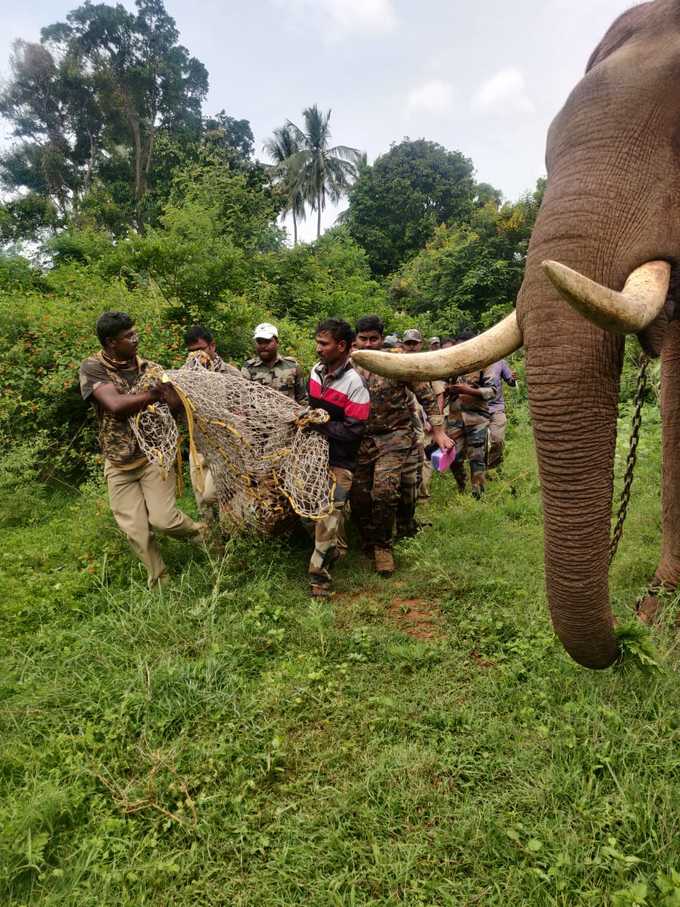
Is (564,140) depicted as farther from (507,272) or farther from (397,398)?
(507,272)

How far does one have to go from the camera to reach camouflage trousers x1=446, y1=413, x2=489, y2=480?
6.51 m

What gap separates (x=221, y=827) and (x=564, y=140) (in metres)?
3.06

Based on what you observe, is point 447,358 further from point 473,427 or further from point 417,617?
point 473,427

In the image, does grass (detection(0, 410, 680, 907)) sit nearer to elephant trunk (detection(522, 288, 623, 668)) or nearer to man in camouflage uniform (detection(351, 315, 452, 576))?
man in camouflage uniform (detection(351, 315, 452, 576))

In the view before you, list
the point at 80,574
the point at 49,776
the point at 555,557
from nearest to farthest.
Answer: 1. the point at 555,557
2. the point at 49,776
3. the point at 80,574

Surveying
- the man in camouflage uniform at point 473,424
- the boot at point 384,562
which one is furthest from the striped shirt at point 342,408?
the man in camouflage uniform at point 473,424

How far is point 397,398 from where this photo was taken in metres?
4.87

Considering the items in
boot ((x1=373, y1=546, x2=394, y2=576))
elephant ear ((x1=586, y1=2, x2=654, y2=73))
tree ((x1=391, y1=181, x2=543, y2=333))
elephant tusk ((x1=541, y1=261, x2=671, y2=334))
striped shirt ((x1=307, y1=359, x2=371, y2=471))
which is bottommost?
boot ((x1=373, y1=546, x2=394, y2=576))

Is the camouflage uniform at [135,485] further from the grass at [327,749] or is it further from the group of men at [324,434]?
the grass at [327,749]

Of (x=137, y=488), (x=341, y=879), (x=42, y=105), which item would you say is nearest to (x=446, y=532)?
(x=137, y=488)

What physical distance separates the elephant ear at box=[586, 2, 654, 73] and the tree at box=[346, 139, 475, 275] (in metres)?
28.3

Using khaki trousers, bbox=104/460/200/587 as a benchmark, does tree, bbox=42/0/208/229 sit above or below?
above

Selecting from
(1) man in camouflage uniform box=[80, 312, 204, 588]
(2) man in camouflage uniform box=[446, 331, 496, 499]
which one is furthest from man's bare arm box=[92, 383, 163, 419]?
(2) man in camouflage uniform box=[446, 331, 496, 499]

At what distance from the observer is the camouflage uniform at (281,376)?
211 inches
